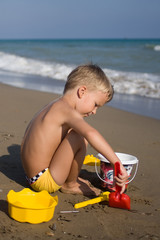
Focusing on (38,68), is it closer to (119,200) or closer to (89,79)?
(89,79)

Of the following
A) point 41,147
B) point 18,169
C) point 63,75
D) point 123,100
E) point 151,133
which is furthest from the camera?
point 63,75

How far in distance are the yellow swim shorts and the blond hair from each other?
69cm

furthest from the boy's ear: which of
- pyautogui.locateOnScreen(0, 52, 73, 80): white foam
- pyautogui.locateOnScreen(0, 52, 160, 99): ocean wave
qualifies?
pyautogui.locateOnScreen(0, 52, 73, 80): white foam

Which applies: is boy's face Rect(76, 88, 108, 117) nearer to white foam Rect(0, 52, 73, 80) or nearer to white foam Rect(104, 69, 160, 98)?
white foam Rect(104, 69, 160, 98)

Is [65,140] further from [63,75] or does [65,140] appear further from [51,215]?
[63,75]

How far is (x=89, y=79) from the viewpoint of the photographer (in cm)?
273

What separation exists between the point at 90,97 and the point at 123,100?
14.6 ft

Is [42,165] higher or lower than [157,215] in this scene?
higher

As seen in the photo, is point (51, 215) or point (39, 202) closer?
point (51, 215)

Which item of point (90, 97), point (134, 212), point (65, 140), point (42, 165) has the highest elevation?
point (90, 97)

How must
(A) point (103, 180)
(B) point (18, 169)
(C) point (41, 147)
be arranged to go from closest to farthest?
(C) point (41, 147) < (A) point (103, 180) < (B) point (18, 169)

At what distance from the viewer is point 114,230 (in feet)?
7.52

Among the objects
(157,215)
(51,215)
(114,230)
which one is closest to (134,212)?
(157,215)

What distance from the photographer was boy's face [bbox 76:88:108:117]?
2.74 meters
